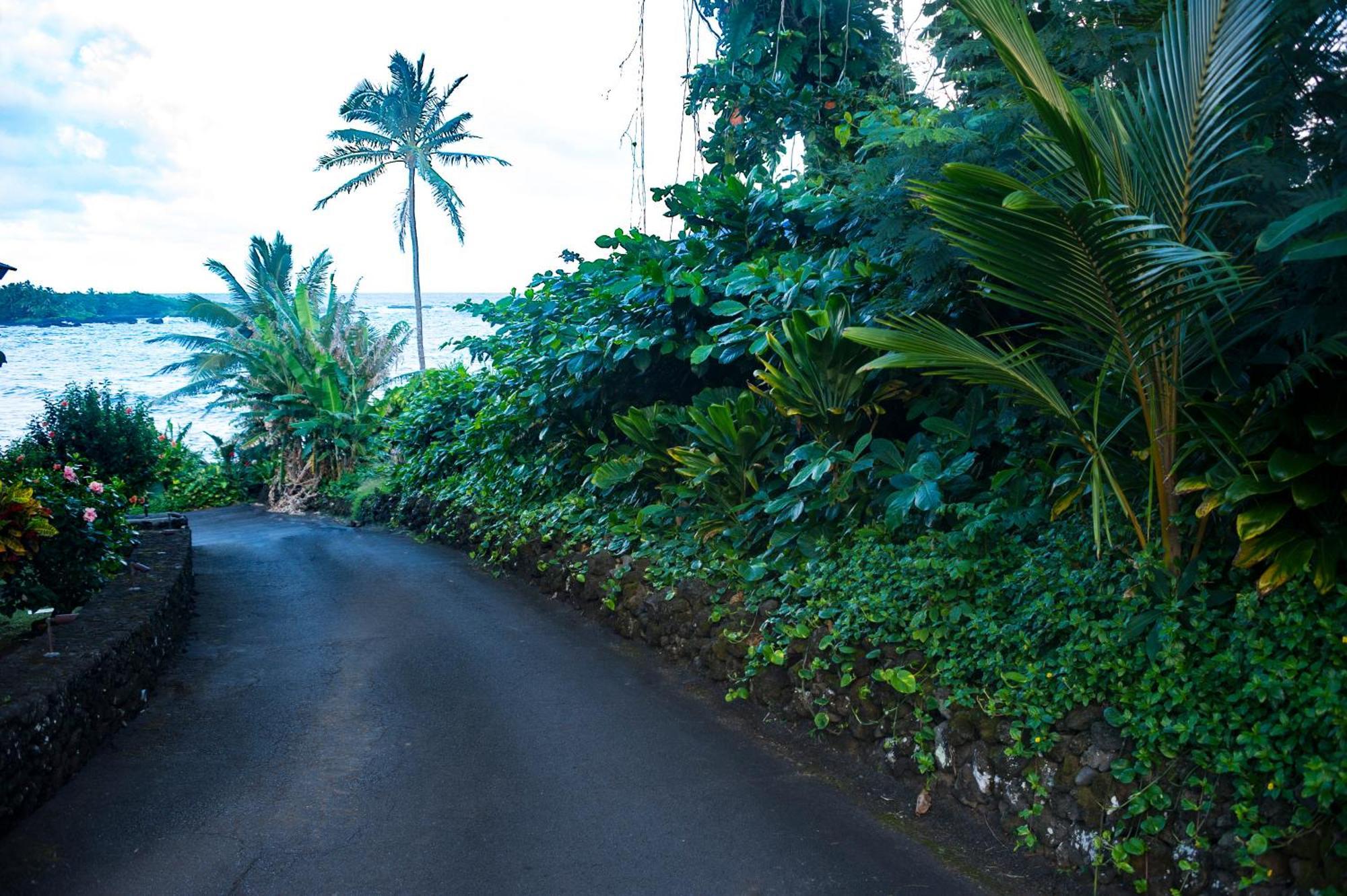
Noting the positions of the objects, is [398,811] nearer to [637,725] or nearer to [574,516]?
[637,725]

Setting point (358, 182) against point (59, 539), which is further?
point (358, 182)

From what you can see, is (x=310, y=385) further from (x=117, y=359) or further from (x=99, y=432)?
(x=117, y=359)

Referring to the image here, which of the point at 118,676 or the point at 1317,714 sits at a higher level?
the point at 1317,714

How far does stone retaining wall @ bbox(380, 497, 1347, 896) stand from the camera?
9.41 ft

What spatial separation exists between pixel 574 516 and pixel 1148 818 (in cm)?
570

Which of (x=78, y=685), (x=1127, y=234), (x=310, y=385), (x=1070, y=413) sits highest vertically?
(x=1127, y=234)

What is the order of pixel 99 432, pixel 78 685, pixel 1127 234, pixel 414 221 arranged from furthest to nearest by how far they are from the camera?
pixel 414 221 < pixel 99 432 < pixel 78 685 < pixel 1127 234

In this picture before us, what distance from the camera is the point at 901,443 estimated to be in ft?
17.6

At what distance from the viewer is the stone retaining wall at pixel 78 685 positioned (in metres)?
3.92

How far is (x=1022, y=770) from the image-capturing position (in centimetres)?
351

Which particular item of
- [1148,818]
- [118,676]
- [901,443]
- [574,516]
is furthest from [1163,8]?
[118,676]

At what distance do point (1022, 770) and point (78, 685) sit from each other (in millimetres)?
4380

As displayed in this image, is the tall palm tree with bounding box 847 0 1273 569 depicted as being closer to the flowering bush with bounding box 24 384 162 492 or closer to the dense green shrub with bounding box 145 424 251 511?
the flowering bush with bounding box 24 384 162 492

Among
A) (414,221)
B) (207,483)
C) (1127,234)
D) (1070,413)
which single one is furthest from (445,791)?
(414,221)
